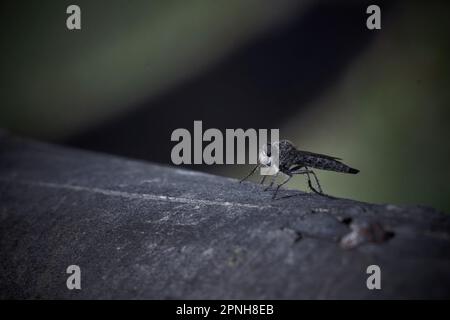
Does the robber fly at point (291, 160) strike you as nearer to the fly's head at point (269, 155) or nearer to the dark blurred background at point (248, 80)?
the fly's head at point (269, 155)

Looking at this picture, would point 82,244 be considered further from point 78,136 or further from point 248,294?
point 78,136

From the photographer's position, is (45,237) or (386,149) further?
(386,149)

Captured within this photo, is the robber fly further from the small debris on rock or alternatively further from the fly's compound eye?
the small debris on rock

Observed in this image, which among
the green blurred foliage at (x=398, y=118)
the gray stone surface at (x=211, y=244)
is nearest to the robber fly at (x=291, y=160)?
the gray stone surface at (x=211, y=244)

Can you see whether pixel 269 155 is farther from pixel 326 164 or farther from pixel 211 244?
pixel 211 244

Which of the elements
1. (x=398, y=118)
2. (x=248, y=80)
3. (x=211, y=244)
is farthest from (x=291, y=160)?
(x=248, y=80)

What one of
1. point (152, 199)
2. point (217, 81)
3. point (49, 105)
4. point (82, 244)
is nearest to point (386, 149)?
Result: point (217, 81)
